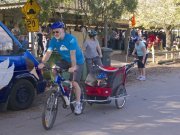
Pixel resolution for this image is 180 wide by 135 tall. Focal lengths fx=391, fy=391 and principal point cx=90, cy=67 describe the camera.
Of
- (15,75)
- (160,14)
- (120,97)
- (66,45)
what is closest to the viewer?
(66,45)

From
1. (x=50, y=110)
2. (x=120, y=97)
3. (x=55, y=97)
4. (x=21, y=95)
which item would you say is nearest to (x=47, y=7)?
(x=21, y=95)

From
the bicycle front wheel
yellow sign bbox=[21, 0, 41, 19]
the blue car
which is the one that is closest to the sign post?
yellow sign bbox=[21, 0, 41, 19]

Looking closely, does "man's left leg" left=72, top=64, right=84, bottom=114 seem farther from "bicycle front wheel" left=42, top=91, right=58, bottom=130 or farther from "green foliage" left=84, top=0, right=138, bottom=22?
"green foliage" left=84, top=0, right=138, bottom=22

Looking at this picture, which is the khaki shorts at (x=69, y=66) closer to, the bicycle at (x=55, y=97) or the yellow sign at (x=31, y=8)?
the bicycle at (x=55, y=97)

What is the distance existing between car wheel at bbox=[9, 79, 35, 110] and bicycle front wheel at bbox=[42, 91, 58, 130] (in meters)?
1.54

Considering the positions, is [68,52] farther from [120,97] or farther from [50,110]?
[120,97]

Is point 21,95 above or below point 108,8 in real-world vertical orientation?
below

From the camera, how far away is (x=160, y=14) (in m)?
30.1

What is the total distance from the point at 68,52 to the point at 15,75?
4.79 ft

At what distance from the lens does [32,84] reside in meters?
8.48

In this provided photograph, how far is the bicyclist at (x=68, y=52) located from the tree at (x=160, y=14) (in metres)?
22.4

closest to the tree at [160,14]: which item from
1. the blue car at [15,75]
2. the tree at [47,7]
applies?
the tree at [47,7]

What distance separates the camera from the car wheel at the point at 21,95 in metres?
8.05

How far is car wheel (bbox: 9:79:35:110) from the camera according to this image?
805 cm
